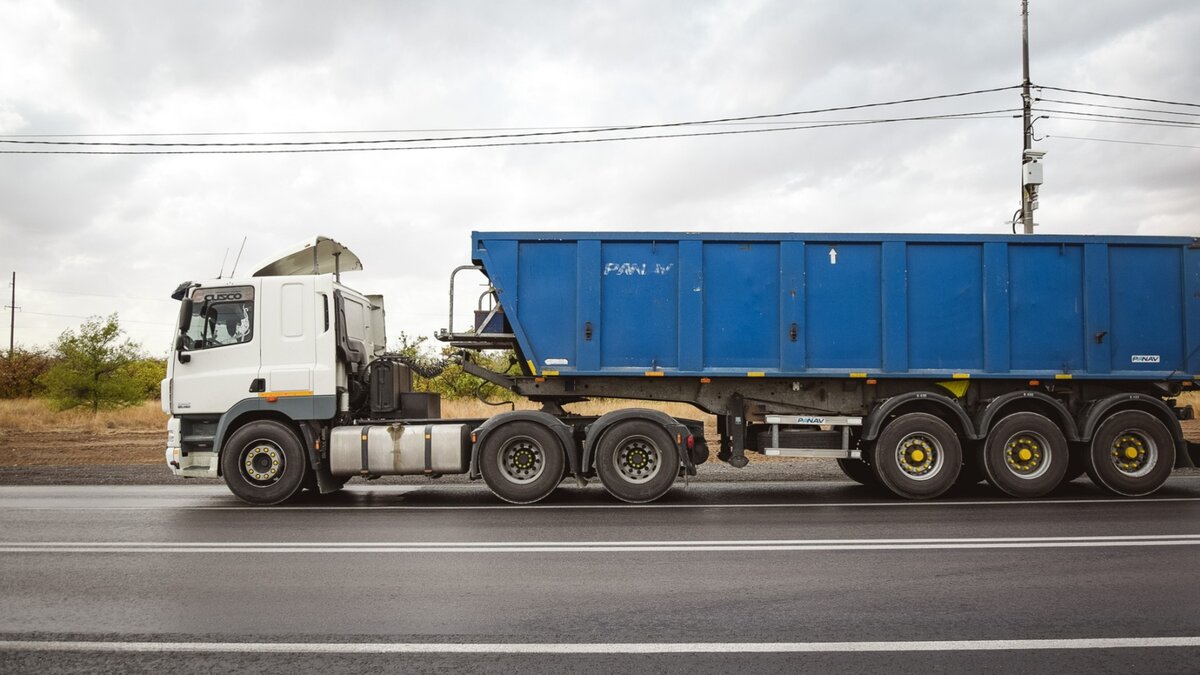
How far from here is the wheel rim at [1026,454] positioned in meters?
9.88

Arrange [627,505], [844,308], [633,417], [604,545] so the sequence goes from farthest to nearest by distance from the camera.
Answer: [844,308], [633,417], [627,505], [604,545]

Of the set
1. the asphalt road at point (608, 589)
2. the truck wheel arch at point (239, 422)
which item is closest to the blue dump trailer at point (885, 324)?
the asphalt road at point (608, 589)

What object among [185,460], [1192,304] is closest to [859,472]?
[1192,304]

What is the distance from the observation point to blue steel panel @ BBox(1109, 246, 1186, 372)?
33.6 ft

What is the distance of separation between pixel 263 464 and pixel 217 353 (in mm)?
1467

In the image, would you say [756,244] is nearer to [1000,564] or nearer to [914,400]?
[914,400]

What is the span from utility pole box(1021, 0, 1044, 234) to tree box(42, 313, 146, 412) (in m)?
26.0

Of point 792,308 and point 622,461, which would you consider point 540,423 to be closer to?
point 622,461

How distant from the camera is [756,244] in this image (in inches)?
401

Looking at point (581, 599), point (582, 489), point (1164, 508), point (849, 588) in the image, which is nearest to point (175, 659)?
point (581, 599)

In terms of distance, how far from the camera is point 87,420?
24578mm

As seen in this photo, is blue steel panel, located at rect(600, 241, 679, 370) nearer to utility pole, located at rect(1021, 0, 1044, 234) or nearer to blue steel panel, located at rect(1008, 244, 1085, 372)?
blue steel panel, located at rect(1008, 244, 1085, 372)

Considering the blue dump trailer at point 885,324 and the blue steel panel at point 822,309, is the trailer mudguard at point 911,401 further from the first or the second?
the blue steel panel at point 822,309

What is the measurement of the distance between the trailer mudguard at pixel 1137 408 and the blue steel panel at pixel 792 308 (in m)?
3.47
